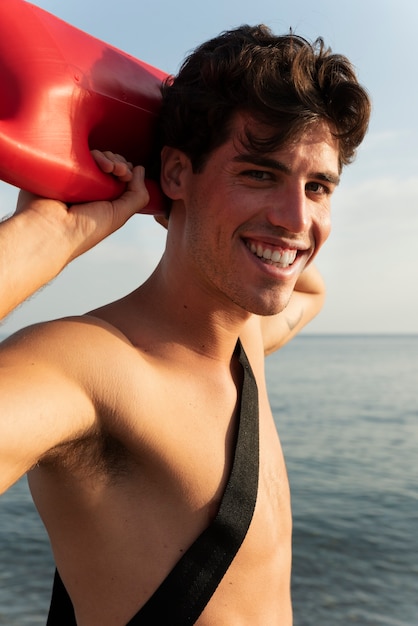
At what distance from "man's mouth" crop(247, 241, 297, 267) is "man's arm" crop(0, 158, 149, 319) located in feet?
1.33

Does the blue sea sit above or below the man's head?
below

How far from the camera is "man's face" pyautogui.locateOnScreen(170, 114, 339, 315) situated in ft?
7.97

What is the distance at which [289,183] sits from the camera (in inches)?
95.4

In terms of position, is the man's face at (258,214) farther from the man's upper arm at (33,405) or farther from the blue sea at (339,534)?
the blue sea at (339,534)

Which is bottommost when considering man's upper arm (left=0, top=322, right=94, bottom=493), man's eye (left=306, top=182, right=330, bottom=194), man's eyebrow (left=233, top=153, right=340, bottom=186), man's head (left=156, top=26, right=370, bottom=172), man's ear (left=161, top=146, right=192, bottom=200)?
man's upper arm (left=0, top=322, right=94, bottom=493)

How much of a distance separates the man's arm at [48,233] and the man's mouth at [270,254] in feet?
1.33

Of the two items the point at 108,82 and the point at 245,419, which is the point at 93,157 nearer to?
the point at 108,82

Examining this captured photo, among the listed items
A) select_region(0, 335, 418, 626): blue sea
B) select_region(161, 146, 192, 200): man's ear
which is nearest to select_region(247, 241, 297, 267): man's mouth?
select_region(161, 146, 192, 200): man's ear

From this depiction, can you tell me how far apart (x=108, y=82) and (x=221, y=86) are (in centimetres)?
41

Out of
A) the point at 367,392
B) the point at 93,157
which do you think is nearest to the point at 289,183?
the point at 93,157

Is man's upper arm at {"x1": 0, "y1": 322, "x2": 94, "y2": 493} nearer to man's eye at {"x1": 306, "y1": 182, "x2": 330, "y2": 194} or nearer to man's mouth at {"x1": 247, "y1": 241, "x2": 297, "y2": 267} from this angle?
man's mouth at {"x1": 247, "y1": 241, "x2": 297, "y2": 267}

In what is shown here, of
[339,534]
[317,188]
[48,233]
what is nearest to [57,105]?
[48,233]

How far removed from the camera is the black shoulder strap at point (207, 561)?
210cm

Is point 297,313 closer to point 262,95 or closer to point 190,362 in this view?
point 190,362
